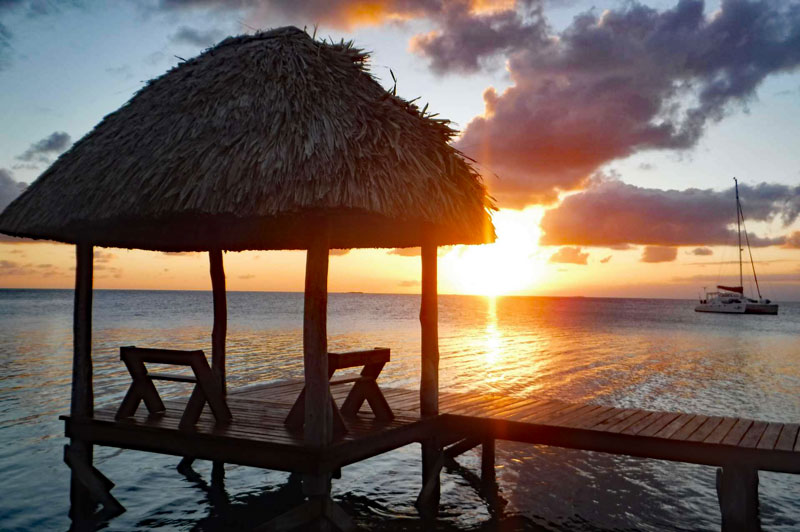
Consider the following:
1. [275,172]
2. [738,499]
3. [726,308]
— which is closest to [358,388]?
[275,172]

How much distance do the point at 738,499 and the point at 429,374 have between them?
3732 millimetres

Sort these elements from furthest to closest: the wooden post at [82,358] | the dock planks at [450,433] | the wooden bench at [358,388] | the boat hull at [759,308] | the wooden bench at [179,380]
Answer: the boat hull at [759,308] → the wooden post at [82,358] → the wooden bench at [358,388] → the wooden bench at [179,380] → the dock planks at [450,433]

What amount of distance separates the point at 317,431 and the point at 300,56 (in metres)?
4.03

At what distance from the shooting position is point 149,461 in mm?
10719

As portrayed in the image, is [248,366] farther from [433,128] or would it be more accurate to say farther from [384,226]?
[433,128]

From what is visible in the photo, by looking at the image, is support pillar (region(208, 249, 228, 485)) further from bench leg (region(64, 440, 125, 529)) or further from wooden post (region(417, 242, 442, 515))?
wooden post (region(417, 242, 442, 515))

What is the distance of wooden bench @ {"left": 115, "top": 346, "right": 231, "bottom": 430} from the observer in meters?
7.02

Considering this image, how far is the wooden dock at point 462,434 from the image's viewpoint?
683 cm

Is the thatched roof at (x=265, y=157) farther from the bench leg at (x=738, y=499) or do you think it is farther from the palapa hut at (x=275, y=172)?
the bench leg at (x=738, y=499)

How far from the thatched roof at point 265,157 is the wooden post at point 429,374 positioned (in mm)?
478

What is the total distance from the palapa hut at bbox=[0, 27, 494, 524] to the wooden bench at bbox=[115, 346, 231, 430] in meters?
0.76

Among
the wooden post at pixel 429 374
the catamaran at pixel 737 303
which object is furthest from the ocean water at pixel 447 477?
the catamaran at pixel 737 303

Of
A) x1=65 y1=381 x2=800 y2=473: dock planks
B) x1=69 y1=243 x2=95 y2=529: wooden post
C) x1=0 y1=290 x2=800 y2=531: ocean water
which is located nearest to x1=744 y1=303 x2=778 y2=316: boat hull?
x1=0 y1=290 x2=800 y2=531: ocean water

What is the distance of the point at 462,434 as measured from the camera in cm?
879
